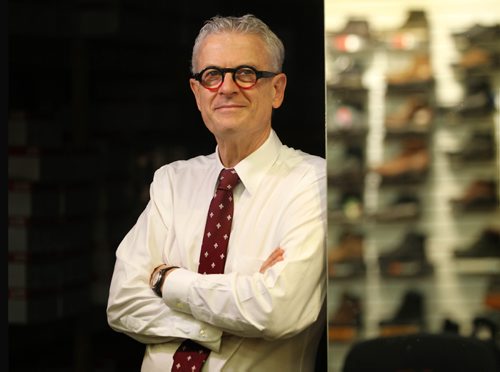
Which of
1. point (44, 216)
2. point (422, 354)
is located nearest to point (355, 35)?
point (422, 354)

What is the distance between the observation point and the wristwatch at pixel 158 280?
3064 millimetres

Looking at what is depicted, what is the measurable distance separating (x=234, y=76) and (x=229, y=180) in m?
0.33

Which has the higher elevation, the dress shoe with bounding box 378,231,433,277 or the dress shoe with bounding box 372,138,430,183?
the dress shoe with bounding box 372,138,430,183

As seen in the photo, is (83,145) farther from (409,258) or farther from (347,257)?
(409,258)

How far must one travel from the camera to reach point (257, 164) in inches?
124

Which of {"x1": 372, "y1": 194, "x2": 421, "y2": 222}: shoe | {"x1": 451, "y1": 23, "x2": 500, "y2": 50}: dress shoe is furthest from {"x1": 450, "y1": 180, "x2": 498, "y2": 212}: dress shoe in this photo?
{"x1": 451, "y1": 23, "x2": 500, "y2": 50}: dress shoe

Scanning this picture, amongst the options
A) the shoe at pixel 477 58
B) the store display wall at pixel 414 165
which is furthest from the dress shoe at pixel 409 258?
the shoe at pixel 477 58

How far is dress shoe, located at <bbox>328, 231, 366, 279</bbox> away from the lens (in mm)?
2873

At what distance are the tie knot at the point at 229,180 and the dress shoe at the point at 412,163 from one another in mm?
521

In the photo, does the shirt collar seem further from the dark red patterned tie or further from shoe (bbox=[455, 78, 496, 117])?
shoe (bbox=[455, 78, 496, 117])

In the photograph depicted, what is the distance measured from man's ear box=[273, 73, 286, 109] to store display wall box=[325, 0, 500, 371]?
1.02 feet

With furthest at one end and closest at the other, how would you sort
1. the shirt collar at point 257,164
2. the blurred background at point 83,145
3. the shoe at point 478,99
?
the blurred background at point 83,145 → the shirt collar at point 257,164 → the shoe at point 478,99

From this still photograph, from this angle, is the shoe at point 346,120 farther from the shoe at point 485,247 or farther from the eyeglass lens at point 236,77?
the shoe at point 485,247

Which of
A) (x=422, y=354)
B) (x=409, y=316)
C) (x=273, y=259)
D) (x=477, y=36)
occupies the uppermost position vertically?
(x=477, y=36)
